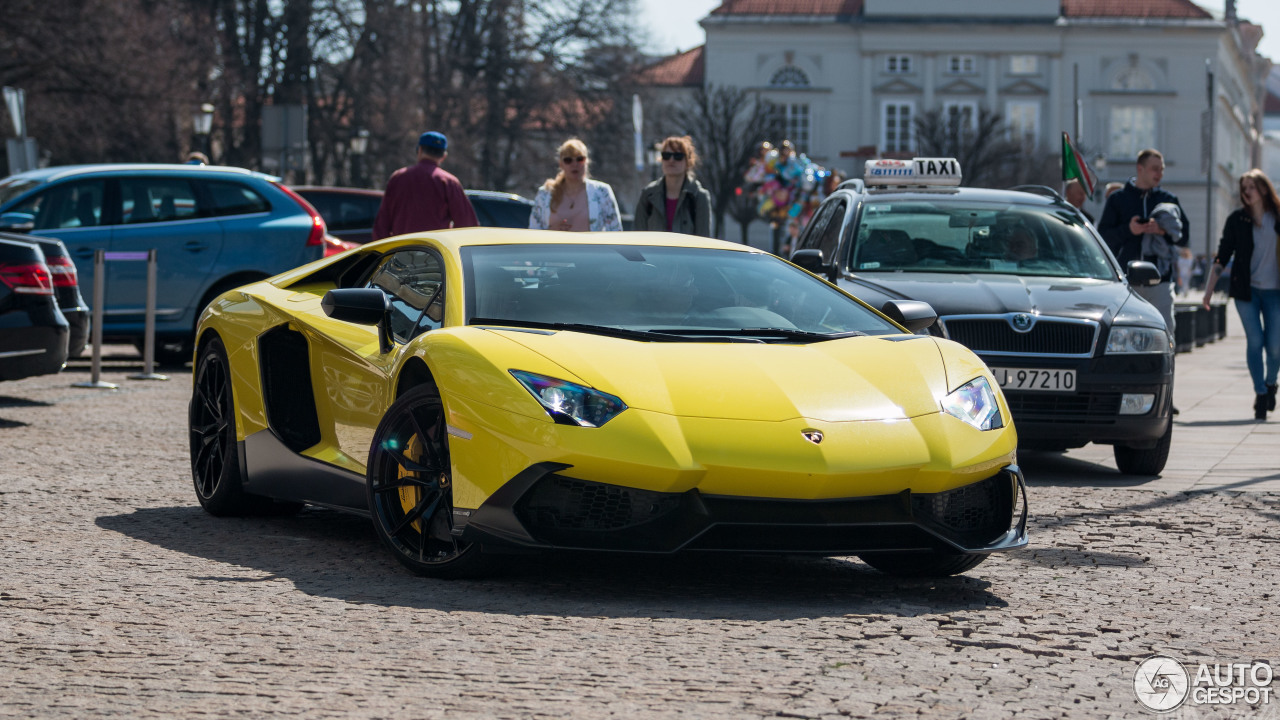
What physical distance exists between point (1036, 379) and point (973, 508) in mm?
3791

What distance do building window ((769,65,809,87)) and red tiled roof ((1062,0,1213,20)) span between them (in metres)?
13.1

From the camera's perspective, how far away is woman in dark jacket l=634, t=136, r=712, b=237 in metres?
11.6

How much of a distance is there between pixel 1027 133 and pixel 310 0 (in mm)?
44800

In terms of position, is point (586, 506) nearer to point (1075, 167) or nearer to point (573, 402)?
point (573, 402)

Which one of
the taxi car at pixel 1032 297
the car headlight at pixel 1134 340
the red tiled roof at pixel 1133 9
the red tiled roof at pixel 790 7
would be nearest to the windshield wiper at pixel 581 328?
the taxi car at pixel 1032 297

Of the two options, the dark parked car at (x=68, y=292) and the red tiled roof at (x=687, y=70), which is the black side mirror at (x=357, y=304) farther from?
the red tiled roof at (x=687, y=70)

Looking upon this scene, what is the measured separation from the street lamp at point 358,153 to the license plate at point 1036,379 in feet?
122

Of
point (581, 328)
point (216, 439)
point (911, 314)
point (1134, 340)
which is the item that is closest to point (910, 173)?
point (1134, 340)

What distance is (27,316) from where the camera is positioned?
1062 centimetres

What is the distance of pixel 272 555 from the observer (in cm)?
606

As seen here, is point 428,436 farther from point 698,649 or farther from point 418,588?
point 698,649

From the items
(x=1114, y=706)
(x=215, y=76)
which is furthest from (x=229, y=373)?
(x=215, y=76)

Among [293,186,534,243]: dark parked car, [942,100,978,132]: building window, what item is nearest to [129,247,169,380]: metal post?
[293,186,534,243]: dark parked car

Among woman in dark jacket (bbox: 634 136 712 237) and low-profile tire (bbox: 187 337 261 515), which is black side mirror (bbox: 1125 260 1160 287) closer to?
woman in dark jacket (bbox: 634 136 712 237)
